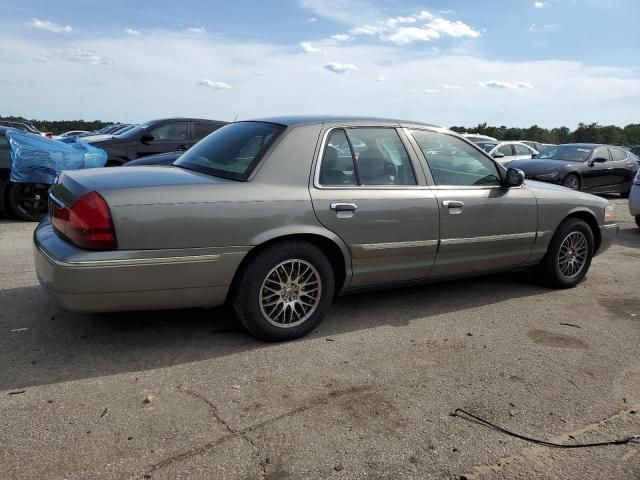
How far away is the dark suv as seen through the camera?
10.9 meters

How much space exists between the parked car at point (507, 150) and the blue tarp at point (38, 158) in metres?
11.6

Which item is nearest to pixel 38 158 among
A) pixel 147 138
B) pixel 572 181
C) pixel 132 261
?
pixel 147 138

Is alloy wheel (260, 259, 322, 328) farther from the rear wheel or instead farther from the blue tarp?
the rear wheel

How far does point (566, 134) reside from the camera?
4397 cm

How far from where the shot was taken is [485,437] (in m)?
2.82

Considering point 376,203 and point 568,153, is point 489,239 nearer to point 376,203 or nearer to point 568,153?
point 376,203

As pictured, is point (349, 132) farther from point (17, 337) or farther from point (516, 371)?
point (17, 337)

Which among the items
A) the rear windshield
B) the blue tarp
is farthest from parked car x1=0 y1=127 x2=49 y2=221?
the rear windshield

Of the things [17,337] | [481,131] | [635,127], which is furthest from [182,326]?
[635,127]

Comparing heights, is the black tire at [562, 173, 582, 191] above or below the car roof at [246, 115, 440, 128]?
below

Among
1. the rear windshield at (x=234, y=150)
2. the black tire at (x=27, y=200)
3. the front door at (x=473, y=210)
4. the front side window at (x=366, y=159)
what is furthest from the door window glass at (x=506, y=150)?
the rear windshield at (x=234, y=150)

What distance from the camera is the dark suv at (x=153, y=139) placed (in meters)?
10.9

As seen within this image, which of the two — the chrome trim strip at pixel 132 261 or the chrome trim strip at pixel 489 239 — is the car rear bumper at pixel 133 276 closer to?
the chrome trim strip at pixel 132 261

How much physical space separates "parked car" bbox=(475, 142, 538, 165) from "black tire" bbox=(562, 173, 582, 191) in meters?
2.91
